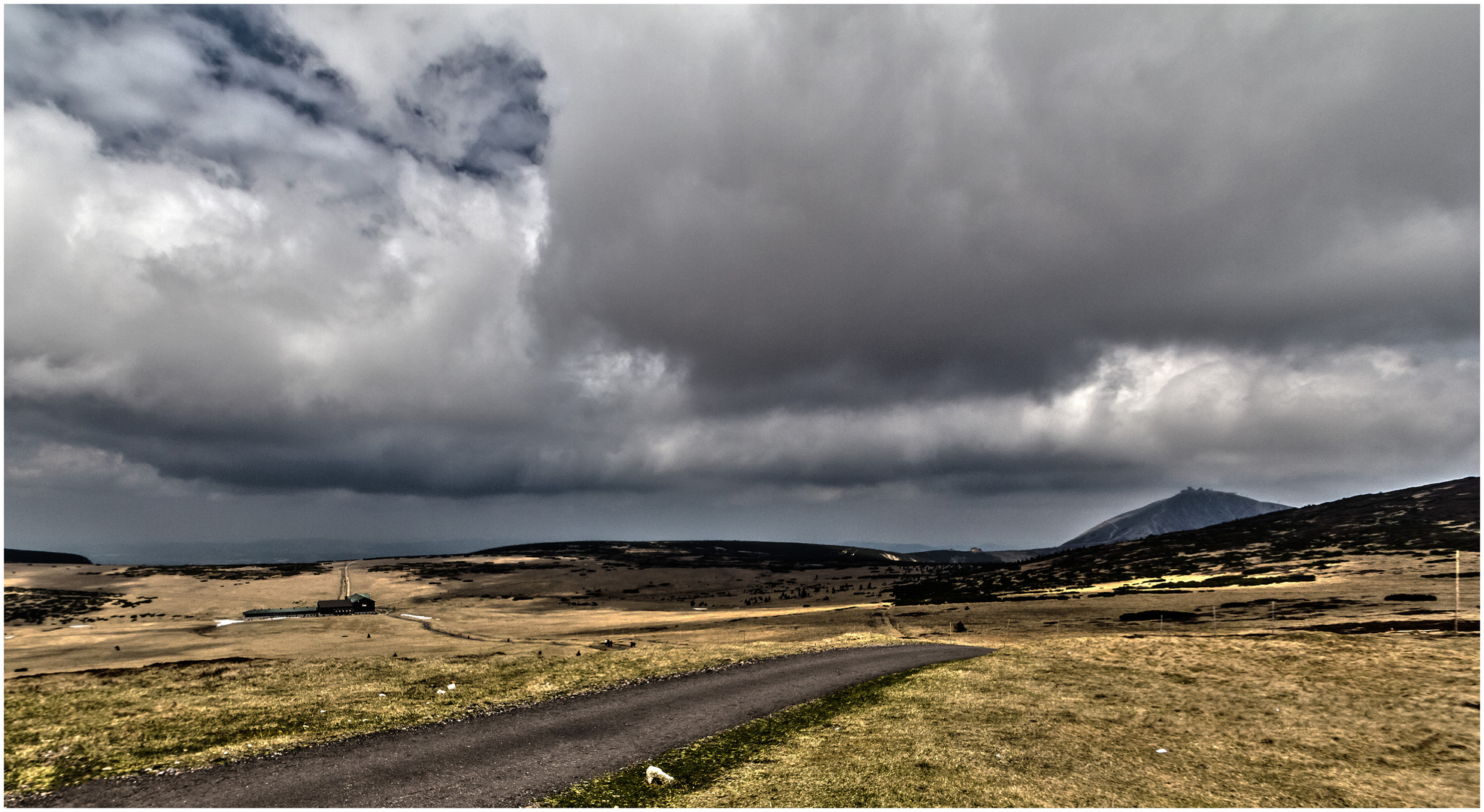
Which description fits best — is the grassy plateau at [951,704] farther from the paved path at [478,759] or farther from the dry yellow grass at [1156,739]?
the paved path at [478,759]

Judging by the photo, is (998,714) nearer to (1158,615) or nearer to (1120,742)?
(1120,742)

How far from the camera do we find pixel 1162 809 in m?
13.1

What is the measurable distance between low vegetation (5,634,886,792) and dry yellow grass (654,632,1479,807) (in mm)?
11603

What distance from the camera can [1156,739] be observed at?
698 inches

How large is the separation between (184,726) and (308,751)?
18.5ft

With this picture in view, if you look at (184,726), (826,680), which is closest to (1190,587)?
(826,680)

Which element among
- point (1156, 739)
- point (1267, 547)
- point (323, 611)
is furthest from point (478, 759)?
point (1267, 547)

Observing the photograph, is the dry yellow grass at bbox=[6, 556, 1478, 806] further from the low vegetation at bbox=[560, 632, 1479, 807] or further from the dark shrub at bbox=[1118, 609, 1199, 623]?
the dark shrub at bbox=[1118, 609, 1199, 623]

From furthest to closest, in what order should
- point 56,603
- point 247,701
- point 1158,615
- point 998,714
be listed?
point 56,603, point 1158,615, point 247,701, point 998,714

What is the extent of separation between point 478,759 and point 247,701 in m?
12.2

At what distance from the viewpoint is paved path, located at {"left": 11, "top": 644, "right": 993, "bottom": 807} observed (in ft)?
46.2

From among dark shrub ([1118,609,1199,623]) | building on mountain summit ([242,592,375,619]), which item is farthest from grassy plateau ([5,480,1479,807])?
building on mountain summit ([242,592,375,619])

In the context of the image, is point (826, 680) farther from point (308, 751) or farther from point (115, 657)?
point (115, 657)

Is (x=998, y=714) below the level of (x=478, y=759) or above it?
below
